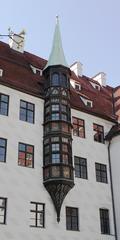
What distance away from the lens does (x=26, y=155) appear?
2261 cm

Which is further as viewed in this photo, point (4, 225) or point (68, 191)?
point (68, 191)

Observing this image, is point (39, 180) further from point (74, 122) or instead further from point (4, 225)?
point (74, 122)

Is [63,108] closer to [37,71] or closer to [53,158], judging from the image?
[53,158]

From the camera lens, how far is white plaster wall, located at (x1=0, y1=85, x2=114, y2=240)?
813 inches

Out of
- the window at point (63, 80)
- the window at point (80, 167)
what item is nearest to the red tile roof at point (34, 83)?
the window at point (63, 80)

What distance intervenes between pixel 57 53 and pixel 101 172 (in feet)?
28.8

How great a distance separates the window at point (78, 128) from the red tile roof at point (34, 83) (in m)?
0.90

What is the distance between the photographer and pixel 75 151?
82.1 feet

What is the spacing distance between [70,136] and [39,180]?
3.53 m

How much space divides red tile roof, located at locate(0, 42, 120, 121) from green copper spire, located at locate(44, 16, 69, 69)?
64.2 inches

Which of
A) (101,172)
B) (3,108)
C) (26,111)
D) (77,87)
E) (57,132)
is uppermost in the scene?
(77,87)

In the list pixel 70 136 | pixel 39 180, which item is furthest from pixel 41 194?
pixel 70 136

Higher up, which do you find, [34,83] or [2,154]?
[34,83]

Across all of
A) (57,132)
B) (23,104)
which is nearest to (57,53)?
(23,104)
